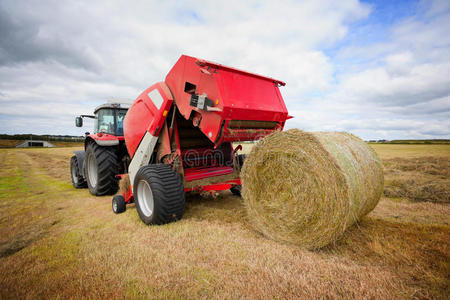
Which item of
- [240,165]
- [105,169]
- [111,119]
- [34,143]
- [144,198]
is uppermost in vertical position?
[111,119]

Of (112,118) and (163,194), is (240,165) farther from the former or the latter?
(112,118)

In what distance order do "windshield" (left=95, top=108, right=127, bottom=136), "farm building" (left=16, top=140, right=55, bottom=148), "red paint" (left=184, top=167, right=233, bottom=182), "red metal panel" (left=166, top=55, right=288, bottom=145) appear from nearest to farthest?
"red metal panel" (left=166, top=55, right=288, bottom=145), "red paint" (left=184, top=167, right=233, bottom=182), "windshield" (left=95, top=108, right=127, bottom=136), "farm building" (left=16, top=140, right=55, bottom=148)

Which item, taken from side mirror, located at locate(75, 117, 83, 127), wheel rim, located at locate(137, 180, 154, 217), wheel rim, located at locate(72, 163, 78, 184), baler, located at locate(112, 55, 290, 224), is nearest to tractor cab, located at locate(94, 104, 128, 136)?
side mirror, located at locate(75, 117, 83, 127)

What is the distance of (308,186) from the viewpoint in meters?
2.70

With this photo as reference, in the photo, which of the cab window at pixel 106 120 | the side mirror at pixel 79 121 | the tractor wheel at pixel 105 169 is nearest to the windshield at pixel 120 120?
the cab window at pixel 106 120

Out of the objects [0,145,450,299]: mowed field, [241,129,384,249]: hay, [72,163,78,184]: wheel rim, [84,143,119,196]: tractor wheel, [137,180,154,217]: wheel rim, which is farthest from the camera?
[72,163,78,184]: wheel rim

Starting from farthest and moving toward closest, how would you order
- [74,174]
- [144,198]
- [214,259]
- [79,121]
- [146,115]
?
[74,174], [79,121], [146,115], [144,198], [214,259]

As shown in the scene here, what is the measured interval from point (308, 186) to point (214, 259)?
133 centimetres

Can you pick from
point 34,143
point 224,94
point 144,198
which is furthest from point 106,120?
point 34,143

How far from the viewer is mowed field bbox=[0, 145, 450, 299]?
2.00 metres

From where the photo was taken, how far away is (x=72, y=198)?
575cm

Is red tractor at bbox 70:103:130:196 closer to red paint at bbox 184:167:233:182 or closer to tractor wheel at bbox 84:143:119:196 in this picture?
tractor wheel at bbox 84:143:119:196

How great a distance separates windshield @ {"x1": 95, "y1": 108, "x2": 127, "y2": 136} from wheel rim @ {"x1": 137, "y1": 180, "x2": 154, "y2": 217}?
116 inches

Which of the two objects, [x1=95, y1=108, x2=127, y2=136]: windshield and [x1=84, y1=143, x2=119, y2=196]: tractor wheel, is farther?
[x1=95, y1=108, x2=127, y2=136]: windshield
